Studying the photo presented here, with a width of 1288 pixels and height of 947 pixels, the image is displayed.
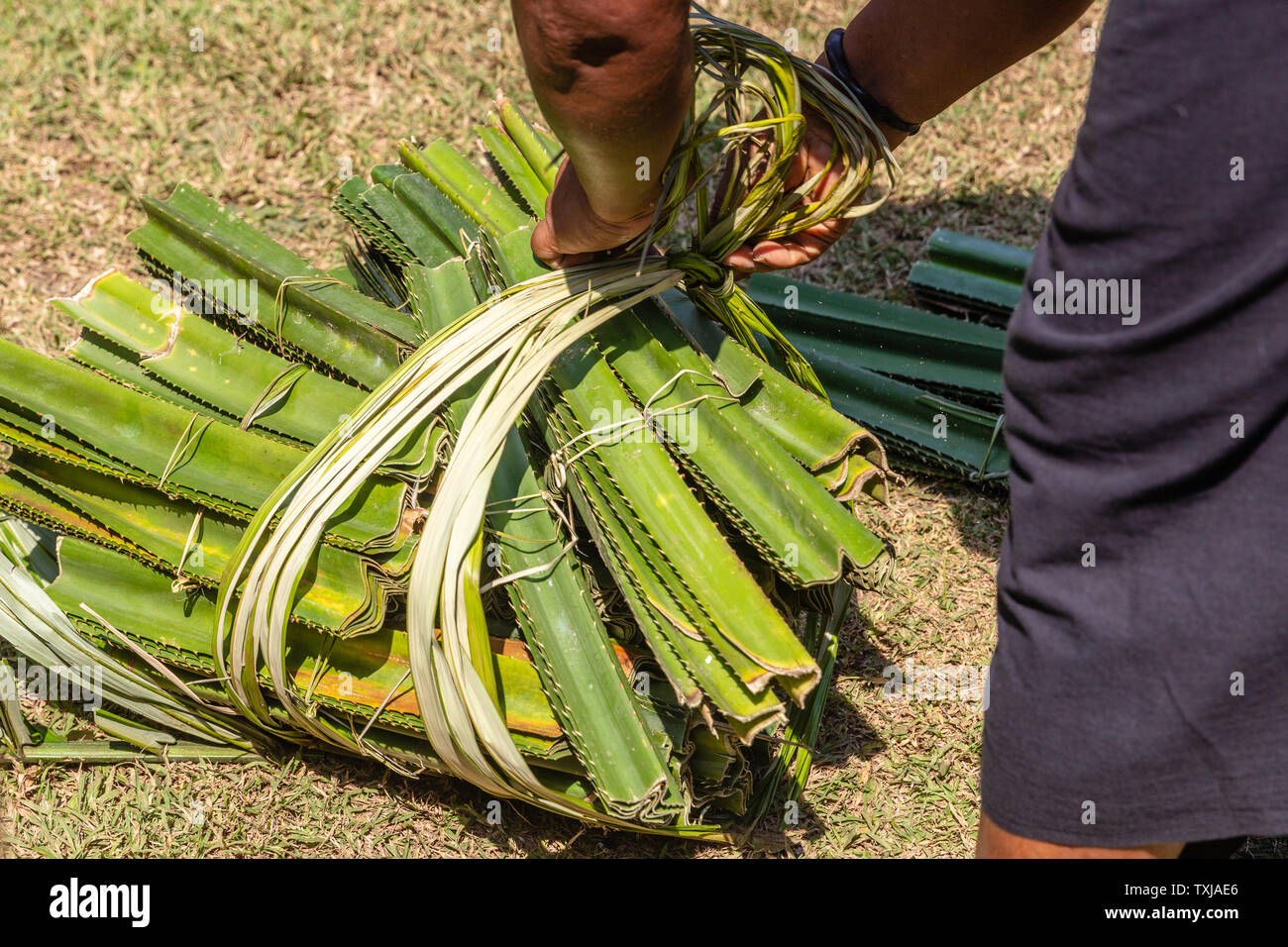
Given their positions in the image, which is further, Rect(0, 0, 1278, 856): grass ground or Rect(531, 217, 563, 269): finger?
Rect(0, 0, 1278, 856): grass ground

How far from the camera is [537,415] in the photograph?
7.66ft

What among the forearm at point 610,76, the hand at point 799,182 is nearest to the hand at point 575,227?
the forearm at point 610,76

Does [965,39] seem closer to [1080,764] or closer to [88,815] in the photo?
[1080,764]

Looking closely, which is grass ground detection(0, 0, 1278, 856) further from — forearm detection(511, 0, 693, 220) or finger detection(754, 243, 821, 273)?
forearm detection(511, 0, 693, 220)

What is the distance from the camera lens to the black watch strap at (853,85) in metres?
2.44

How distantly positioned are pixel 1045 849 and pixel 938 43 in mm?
1640

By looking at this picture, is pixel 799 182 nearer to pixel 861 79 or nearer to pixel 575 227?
pixel 861 79

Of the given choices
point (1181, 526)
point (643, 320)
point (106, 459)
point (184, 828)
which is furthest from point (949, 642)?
point (106, 459)

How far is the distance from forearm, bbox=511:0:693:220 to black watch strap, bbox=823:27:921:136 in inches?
29.3

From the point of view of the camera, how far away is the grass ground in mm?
2445

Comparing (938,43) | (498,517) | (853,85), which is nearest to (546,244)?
(498,517)

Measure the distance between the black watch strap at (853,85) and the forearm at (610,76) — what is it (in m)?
0.74

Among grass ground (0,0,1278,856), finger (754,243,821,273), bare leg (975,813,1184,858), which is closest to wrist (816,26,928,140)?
finger (754,243,821,273)

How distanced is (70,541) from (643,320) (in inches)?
52.0
